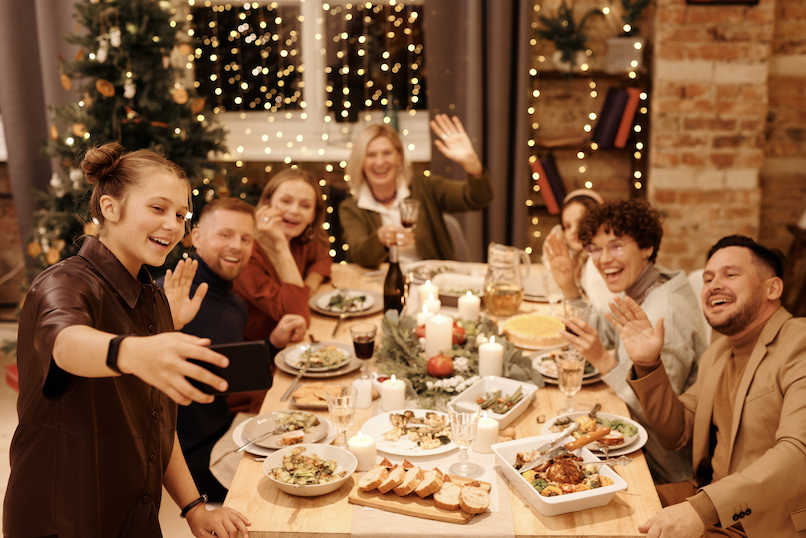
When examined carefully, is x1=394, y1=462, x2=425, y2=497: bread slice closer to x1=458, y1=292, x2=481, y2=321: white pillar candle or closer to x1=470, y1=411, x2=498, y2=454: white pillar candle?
x1=470, y1=411, x2=498, y2=454: white pillar candle

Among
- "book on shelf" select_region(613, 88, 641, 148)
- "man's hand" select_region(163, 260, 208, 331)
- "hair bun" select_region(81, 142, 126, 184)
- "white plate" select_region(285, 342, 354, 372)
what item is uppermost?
"book on shelf" select_region(613, 88, 641, 148)

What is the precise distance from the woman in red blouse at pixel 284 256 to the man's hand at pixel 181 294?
2.58 feet

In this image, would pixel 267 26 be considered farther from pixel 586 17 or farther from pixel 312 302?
pixel 312 302

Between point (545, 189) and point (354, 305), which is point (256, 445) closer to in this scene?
point (354, 305)

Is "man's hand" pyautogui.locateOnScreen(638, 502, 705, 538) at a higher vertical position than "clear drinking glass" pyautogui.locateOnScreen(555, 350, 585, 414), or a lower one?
lower

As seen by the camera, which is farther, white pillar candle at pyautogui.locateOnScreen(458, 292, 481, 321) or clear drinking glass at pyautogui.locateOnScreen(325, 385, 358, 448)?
white pillar candle at pyautogui.locateOnScreen(458, 292, 481, 321)

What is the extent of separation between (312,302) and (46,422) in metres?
1.46

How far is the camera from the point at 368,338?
1.91 m

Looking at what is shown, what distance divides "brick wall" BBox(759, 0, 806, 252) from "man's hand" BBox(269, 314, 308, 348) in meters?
3.06

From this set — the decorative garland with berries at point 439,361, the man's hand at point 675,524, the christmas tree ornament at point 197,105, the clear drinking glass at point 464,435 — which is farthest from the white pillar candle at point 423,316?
the christmas tree ornament at point 197,105

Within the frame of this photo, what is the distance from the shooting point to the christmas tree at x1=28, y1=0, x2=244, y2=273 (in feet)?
10.6

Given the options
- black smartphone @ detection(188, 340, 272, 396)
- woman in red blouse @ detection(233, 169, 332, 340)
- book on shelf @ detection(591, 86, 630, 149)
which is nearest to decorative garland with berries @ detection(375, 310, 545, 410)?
woman in red blouse @ detection(233, 169, 332, 340)

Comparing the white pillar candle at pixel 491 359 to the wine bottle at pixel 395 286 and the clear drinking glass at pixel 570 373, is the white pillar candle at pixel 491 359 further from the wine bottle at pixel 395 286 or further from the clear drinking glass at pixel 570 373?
the wine bottle at pixel 395 286

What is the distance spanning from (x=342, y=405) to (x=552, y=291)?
1325mm
